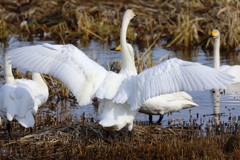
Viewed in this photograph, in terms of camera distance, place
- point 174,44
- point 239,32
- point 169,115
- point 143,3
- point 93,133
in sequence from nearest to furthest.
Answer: point 93,133, point 169,115, point 239,32, point 174,44, point 143,3

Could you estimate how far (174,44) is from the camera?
16797 millimetres

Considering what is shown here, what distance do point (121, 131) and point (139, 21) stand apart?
14114 millimetres

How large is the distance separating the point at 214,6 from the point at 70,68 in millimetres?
15496

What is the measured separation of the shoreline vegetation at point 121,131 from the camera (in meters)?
5.64

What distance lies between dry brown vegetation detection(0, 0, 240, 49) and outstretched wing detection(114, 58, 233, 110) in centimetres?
992

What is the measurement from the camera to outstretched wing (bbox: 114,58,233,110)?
203 inches

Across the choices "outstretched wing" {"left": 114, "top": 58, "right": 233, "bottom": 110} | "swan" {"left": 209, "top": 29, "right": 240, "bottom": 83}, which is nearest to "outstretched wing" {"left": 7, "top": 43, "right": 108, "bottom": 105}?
"outstretched wing" {"left": 114, "top": 58, "right": 233, "bottom": 110}

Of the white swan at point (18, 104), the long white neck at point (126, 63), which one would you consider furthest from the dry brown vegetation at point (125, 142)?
the long white neck at point (126, 63)

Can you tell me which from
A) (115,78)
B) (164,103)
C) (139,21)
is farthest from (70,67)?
(139,21)

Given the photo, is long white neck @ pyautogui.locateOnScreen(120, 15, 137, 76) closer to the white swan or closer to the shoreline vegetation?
the shoreline vegetation

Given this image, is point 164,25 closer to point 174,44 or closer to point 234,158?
point 174,44

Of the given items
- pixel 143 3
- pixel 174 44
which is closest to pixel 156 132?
pixel 174 44

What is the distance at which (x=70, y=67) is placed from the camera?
20.0ft

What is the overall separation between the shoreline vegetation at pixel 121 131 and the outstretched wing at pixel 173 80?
2.23 feet
